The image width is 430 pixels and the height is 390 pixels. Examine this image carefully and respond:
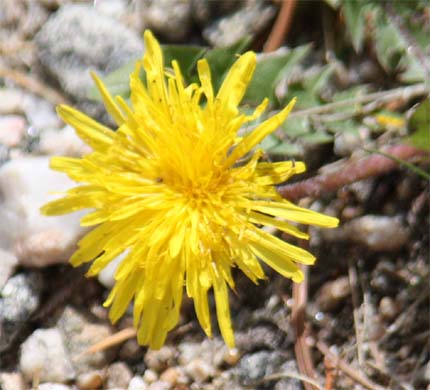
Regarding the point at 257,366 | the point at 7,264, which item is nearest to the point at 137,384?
the point at 257,366

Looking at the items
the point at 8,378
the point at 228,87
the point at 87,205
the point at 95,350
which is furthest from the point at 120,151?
the point at 8,378

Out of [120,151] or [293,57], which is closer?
[120,151]

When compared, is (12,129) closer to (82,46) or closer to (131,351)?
(82,46)

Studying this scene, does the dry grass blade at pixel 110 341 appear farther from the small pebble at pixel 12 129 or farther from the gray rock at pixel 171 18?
the gray rock at pixel 171 18

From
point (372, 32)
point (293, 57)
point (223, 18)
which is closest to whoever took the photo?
point (293, 57)

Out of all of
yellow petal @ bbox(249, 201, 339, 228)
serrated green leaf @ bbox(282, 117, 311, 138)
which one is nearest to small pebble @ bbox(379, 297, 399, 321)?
yellow petal @ bbox(249, 201, 339, 228)

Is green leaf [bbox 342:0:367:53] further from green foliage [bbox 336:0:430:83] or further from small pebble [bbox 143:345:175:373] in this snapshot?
small pebble [bbox 143:345:175:373]

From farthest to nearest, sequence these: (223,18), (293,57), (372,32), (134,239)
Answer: (223,18), (372,32), (293,57), (134,239)

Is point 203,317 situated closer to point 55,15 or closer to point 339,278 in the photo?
point 339,278
